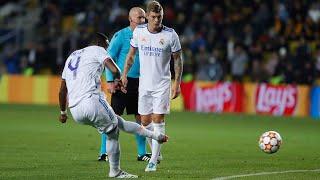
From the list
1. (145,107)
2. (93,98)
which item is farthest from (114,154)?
(145,107)

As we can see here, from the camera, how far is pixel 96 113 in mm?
10352

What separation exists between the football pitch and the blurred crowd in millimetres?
3411

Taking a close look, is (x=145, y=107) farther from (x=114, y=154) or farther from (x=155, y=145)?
(x=114, y=154)

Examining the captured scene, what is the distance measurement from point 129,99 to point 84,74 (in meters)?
2.80

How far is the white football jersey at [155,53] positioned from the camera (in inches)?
462

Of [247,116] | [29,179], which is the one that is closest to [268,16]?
[247,116]

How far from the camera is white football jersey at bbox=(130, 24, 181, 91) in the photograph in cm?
1173

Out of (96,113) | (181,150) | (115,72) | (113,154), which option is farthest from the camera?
(181,150)

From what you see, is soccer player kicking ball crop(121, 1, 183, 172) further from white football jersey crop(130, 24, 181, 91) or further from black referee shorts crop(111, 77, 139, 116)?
black referee shorts crop(111, 77, 139, 116)

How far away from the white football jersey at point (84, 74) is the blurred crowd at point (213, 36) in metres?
15.9

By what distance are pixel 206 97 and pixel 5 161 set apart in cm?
1502

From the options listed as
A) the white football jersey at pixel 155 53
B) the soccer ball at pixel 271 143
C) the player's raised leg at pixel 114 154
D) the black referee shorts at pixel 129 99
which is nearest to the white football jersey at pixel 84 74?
the player's raised leg at pixel 114 154

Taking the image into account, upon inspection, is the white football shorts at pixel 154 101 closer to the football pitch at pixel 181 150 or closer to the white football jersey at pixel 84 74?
the football pitch at pixel 181 150

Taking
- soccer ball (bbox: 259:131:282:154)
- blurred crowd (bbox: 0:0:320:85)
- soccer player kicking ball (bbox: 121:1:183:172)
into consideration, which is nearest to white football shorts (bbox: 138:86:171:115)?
soccer player kicking ball (bbox: 121:1:183:172)
